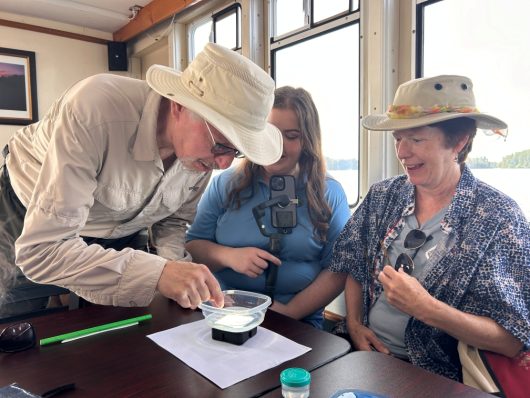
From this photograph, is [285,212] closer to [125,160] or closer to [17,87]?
[125,160]

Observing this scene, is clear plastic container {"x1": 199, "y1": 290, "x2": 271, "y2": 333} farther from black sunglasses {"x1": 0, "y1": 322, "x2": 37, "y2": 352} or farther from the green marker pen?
black sunglasses {"x1": 0, "y1": 322, "x2": 37, "y2": 352}

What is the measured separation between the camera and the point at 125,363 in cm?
81

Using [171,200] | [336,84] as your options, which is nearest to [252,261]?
[171,200]

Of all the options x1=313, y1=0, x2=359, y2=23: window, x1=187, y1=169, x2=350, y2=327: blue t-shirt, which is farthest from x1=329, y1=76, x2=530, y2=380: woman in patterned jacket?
x1=313, y1=0, x2=359, y2=23: window

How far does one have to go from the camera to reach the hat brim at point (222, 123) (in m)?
0.95

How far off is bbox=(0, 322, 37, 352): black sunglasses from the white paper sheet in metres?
0.24

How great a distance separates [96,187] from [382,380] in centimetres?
81

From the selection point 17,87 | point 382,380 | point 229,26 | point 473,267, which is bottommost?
point 382,380

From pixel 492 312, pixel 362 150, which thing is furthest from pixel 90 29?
pixel 492 312

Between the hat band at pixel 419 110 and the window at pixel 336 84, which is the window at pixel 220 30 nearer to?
the window at pixel 336 84

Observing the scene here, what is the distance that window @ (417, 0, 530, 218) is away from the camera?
5.39 ft

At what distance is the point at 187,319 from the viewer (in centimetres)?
105

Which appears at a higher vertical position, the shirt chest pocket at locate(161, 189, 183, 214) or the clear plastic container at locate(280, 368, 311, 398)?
the shirt chest pocket at locate(161, 189, 183, 214)

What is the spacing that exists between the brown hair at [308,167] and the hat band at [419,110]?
1.10ft
